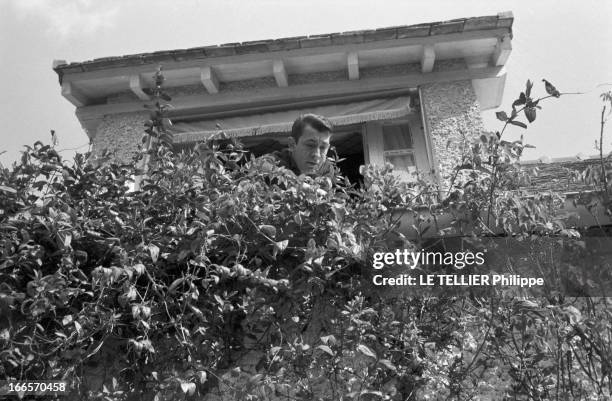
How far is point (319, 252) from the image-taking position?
99.5 inches

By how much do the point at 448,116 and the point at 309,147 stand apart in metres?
2.67

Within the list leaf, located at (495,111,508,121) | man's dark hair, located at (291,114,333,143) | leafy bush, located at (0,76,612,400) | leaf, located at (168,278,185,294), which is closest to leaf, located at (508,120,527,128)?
leaf, located at (495,111,508,121)

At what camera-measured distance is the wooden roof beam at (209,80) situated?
6719mm

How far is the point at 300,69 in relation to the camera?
22.8 feet

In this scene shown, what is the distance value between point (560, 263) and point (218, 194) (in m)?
1.82

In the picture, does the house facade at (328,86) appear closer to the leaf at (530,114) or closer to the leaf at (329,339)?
the leaf at (530,114)

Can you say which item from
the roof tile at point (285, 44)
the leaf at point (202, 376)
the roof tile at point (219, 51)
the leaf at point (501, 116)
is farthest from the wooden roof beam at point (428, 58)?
the leaf at point (202, 376)

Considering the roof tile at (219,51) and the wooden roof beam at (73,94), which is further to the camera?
the wooden roof beam at (73,94)

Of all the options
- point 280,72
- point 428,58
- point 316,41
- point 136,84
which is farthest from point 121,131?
point 428,58

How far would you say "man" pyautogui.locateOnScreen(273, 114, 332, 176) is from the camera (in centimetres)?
436

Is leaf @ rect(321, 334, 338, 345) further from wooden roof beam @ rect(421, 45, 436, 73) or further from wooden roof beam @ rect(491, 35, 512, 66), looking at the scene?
wooden roof beam @ rect(491, 35, 512, 66)

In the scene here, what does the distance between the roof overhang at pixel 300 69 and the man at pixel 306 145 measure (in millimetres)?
2324

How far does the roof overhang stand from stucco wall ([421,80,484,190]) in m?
0.15

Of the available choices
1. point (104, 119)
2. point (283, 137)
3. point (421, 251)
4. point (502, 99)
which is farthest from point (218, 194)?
point (502, 99)
